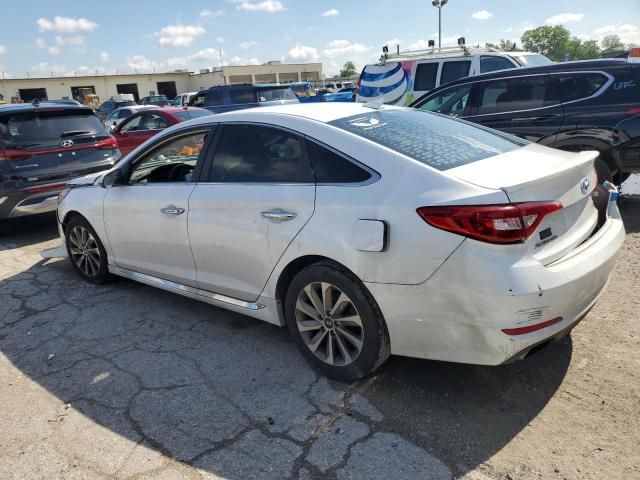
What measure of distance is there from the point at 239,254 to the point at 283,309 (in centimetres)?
47

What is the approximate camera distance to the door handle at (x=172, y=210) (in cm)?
378

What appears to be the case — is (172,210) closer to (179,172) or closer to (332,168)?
(179,172)

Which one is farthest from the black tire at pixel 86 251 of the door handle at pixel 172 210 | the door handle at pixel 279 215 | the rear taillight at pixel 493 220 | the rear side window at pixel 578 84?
the rear side window at pixel 578 84

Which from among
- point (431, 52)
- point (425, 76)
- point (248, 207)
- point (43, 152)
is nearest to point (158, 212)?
point (248, 207)

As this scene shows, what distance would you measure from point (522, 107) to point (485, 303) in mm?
4863

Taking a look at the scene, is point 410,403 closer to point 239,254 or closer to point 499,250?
point 499,250

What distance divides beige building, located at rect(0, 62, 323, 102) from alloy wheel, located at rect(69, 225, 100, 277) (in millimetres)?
66686

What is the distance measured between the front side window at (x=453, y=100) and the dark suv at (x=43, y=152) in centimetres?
492

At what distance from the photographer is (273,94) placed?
15.4m

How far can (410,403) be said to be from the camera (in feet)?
9.52

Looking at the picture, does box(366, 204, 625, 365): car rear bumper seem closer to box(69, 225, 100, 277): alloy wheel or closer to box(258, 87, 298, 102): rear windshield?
box(69, 225, 100, 277): alloy wheel

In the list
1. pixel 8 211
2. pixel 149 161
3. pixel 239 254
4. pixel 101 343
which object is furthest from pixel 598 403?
pixel 8 211

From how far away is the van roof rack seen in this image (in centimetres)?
1100

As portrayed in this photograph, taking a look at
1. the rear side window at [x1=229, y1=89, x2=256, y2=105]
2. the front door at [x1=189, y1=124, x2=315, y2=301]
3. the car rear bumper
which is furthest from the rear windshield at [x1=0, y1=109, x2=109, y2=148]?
the rear side window at [x1=229, y1=89, x2=256, y2=105]
